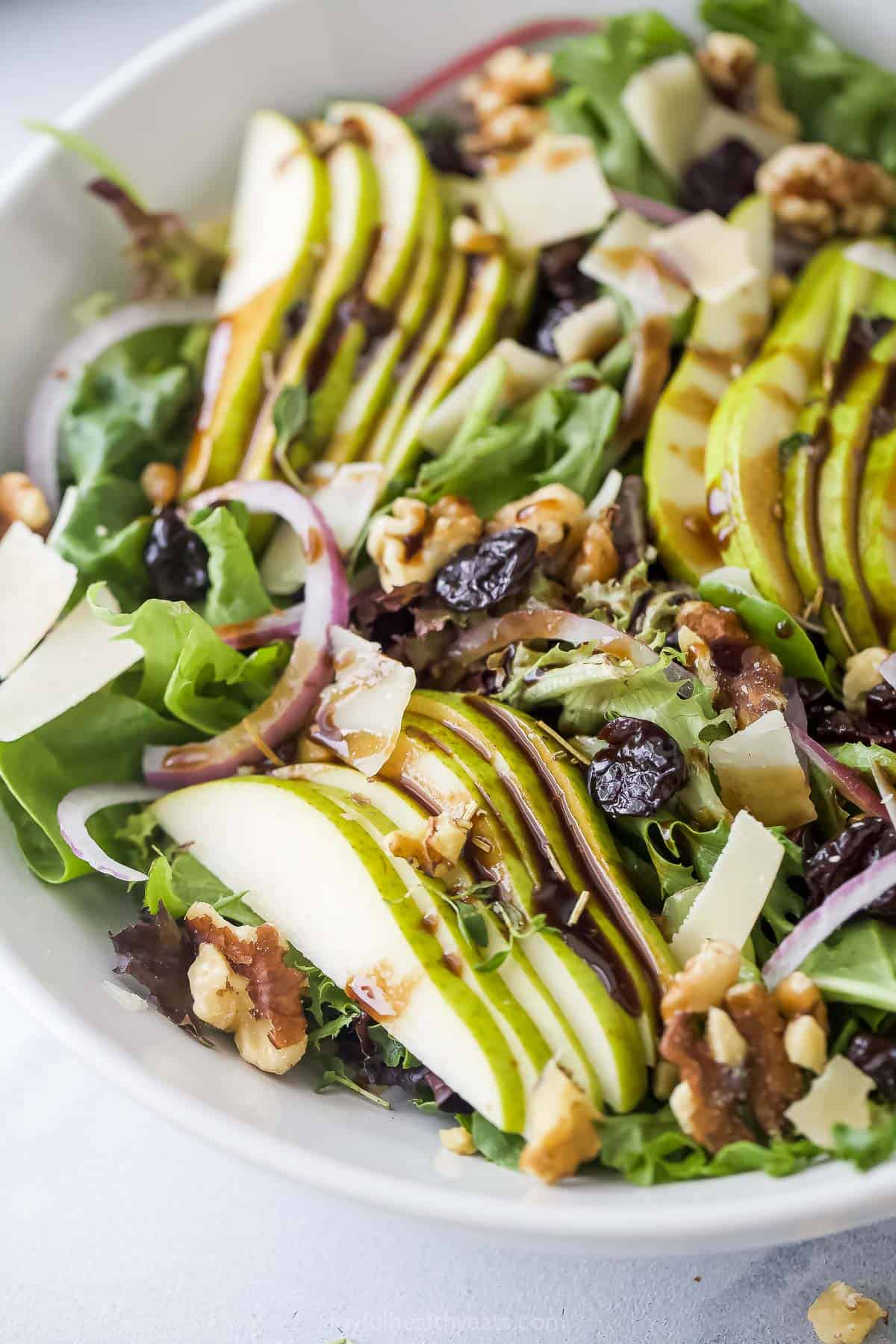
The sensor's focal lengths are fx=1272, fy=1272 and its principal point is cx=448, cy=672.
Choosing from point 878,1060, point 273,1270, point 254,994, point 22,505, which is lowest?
point 273,1270

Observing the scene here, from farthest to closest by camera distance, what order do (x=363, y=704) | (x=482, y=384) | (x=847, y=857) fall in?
(x=482, y=384)
(x=363, y=704)
(x=847, y=857)

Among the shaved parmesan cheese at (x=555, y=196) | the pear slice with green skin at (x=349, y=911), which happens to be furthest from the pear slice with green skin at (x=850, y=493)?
the pear slice with green skin at (x=349, y=911)

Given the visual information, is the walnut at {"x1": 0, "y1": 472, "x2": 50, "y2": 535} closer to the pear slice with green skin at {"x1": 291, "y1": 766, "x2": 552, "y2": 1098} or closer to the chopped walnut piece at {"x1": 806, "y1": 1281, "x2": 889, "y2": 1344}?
the pear slice with green skin at {"x1": 291, "y1": 766, "x2": 552, "y2": 1098}

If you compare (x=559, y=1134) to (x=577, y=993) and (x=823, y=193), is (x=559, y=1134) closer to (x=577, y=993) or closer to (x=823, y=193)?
(x=577, y=993)

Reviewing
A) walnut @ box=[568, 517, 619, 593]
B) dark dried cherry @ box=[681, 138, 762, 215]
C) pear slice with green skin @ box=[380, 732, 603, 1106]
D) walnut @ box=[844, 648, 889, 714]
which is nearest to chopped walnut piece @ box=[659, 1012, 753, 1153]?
pear slice with green skin @ box=[380, 732, 603, 1106]

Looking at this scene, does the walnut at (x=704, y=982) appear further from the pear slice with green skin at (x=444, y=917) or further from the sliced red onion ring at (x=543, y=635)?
the sliced red onion ring at (x=543, y=635)

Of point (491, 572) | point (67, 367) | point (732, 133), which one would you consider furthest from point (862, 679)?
point (67, 367)
